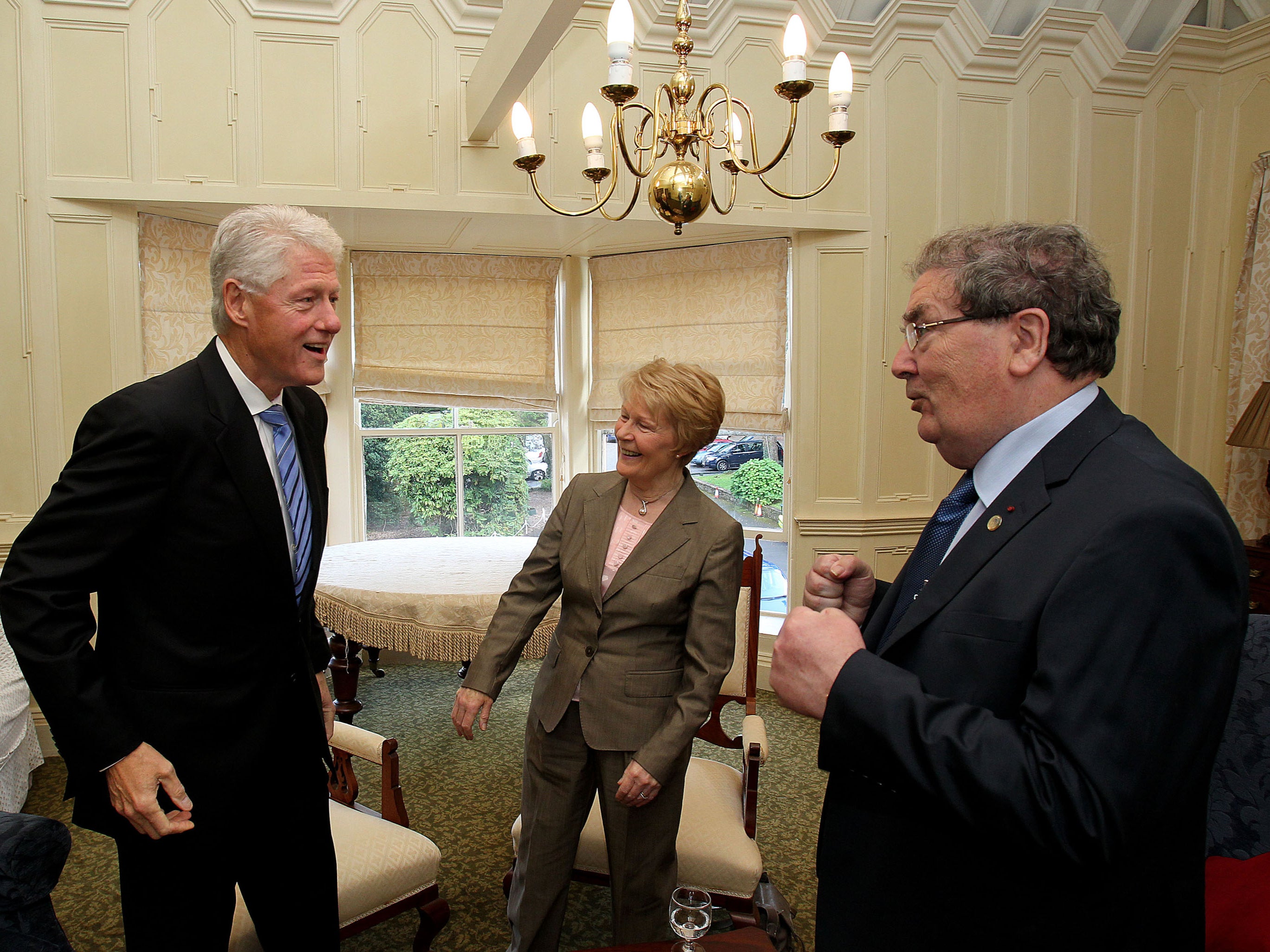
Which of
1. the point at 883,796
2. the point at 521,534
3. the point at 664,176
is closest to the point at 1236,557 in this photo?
the point at 883,796

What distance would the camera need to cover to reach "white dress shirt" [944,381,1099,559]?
110cm

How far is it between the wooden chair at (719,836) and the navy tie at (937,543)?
0.73 meters

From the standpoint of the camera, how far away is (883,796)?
1.12 m

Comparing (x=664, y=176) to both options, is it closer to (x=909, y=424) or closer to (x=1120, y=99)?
(x=909, y=424)

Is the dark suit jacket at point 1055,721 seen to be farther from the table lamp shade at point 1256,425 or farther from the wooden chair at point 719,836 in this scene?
the table lamp shade at point 1256,425

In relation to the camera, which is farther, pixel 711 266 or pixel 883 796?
pixel 711 266

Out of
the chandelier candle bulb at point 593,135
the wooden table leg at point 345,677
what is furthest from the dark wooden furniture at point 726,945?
the wooden table leg at point 345,677

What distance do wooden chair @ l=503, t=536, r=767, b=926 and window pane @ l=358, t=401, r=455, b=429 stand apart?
3133mm

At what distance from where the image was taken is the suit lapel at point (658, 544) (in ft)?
6.20

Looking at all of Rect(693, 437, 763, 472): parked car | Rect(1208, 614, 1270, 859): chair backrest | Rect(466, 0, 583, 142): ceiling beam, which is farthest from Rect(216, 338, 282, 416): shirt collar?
Rect(693, 437, 763, 472): parked car

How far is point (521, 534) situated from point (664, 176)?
3.16 metres

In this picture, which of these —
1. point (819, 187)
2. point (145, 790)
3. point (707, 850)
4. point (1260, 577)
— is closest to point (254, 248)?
point (145, 790)

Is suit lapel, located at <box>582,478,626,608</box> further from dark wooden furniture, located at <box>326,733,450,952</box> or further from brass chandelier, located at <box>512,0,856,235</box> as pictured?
brass chandelier, located at <box>512,0,856,235</box>

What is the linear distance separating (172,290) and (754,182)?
289 cm
